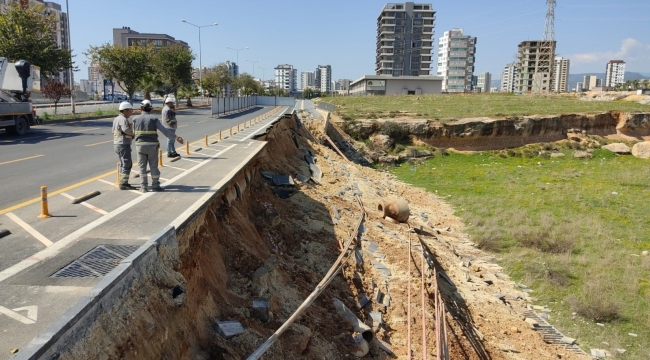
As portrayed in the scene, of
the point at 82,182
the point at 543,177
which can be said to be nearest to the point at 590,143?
the point at 543,177

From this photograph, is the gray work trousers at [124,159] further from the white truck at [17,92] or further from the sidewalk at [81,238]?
the white truck at [17,92]

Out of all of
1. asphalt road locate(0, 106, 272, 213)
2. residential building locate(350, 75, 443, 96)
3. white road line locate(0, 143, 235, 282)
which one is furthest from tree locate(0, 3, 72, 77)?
residential building locate(350, 75, 443, 96)

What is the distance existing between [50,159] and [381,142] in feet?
73.7

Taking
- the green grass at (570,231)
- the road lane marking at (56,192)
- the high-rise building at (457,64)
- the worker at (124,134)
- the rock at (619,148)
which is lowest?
the green grass at (570,231)

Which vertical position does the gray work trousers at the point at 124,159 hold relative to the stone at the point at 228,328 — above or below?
above

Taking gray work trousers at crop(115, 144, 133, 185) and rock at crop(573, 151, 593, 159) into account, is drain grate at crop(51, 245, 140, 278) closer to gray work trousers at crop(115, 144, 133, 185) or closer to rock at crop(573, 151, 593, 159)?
gray work trousers at crop(115, 144, 133, 185)

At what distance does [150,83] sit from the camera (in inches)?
1965

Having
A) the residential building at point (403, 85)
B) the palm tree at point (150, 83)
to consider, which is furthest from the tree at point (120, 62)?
the residential building at point (403, 85)

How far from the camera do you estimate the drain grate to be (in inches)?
217

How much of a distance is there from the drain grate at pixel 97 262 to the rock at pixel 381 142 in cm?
2753

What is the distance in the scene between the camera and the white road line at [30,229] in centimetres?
667

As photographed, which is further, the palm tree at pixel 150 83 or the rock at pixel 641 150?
the palm tree at pixel 150 83

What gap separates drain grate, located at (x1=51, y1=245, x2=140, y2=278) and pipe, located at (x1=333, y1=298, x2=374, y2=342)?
3.92 meters

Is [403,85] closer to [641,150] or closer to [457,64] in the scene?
[641,150]
